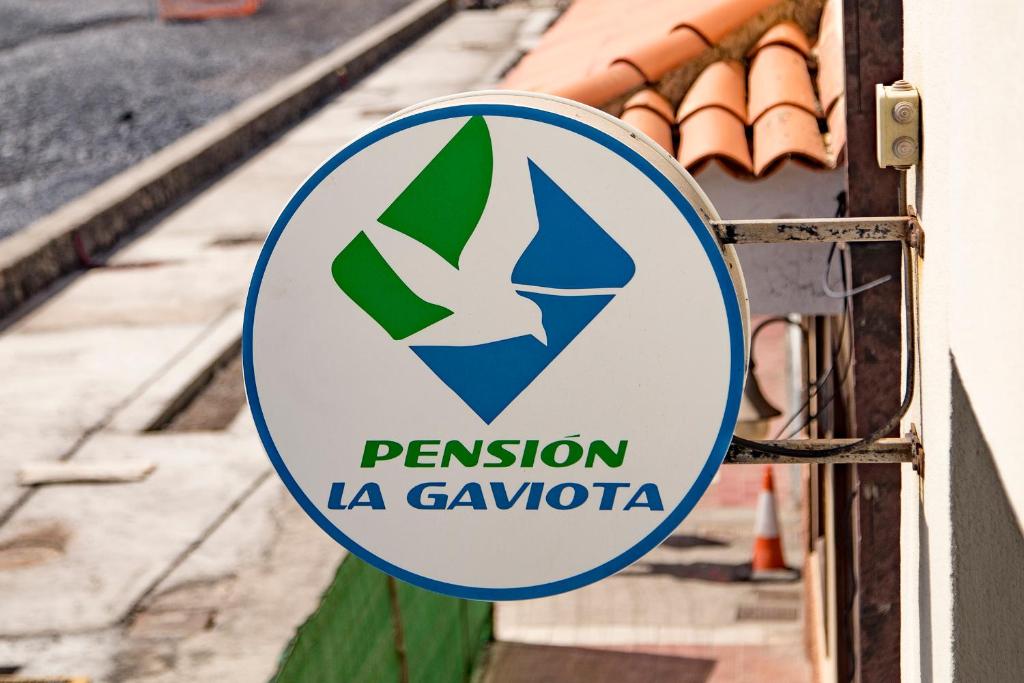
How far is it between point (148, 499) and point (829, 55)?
6573mm

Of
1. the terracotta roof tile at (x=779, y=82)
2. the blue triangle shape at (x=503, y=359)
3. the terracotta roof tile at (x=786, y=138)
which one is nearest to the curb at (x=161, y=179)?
the terracotta roof tile at (x=779, y=82)

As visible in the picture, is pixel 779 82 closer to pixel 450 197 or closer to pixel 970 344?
pixel 450 197

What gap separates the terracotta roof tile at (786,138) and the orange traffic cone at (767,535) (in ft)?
19.4

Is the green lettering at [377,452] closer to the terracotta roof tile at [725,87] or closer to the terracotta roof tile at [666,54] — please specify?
the terracotta roof tile at [725,87]

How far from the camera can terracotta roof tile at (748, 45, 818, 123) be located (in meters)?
5.41

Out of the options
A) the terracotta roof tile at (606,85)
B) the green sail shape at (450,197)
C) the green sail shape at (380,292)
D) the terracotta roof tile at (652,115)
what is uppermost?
the terracotta roof tile at (606,85)

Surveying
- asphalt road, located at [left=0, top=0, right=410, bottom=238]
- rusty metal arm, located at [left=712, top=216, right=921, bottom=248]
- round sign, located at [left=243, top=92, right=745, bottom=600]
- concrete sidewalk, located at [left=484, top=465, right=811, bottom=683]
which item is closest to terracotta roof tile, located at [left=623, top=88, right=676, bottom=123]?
rusty metal arm, located at [left=712, top=216, right=921, bottom=248]

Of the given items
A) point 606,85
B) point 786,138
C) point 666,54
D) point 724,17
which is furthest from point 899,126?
point 724,17

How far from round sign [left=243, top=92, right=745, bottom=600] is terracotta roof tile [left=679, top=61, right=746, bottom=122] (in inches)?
90.0

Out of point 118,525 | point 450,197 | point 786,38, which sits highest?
point 786,38

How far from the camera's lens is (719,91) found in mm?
5777

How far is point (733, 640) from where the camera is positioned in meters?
10.0

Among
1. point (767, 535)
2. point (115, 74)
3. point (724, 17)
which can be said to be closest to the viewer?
point (724, 17)

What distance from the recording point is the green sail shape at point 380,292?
3436 millimetres
